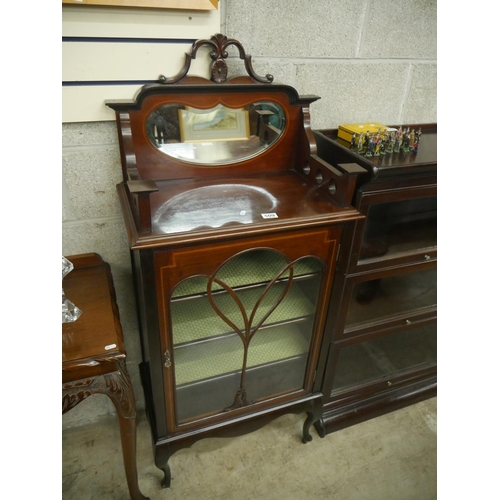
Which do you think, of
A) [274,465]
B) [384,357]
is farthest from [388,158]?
[274,465]

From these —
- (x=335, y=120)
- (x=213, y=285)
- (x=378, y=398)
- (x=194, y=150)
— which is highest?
(x=335, y=120)

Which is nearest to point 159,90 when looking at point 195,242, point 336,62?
point 195,242

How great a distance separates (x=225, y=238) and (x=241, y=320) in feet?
1.14

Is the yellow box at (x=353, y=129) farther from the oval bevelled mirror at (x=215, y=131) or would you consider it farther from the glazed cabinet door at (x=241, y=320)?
the glazed cabinet door at (x=241, y=320)

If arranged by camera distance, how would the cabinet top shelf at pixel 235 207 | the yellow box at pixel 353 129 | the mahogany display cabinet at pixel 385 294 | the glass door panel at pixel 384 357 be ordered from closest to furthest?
the cabinet top shelf at pixel 235 207 < the mahogany display cabinet at pixel 385 294 < the yellow box at pixel 353 129 < the glass door panel at pixel 384 357

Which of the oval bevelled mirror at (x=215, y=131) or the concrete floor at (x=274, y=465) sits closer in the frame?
the oval bevelled mirror at (x=215, y=131)

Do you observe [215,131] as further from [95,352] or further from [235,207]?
[95,352]

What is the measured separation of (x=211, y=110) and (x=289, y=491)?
1340mm

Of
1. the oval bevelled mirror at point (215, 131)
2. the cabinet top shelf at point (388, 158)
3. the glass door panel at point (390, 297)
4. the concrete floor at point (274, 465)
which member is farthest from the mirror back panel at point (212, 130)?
the concrete floor at point (274, 465)

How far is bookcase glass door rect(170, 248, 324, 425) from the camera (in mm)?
1085

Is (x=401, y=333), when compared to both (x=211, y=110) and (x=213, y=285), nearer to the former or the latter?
(x=213, y=285)

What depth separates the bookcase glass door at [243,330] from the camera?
1.08 metres

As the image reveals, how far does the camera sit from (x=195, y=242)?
35.3 inches

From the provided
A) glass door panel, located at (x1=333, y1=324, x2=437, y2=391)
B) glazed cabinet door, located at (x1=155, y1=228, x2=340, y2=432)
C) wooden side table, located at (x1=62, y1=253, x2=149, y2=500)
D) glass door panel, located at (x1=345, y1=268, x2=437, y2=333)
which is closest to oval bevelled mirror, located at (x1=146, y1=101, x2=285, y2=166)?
glazed cabinet door, located at (x1=155, y1=228, x2=340, y2=432)
